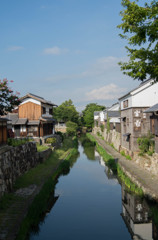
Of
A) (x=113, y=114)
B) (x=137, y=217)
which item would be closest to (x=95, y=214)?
(x=137, y=217)

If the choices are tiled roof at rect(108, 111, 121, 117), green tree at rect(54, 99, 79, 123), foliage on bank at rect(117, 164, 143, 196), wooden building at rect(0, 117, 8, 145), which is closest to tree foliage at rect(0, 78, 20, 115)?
wooden building at rect(0, 117, 8, 145)

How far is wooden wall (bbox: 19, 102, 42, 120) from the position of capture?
31.5 metres

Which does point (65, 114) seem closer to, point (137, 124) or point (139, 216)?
point (137, 124)

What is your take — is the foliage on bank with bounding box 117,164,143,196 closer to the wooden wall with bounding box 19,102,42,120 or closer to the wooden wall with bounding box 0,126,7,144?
the wooden wall with bounding box 0,126,7,144

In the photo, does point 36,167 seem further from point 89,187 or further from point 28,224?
point 28,224

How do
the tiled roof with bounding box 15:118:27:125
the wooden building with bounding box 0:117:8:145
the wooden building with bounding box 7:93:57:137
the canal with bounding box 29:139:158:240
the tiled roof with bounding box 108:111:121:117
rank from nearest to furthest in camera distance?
the canal with bounding box 29:139:158:240, the wooden building with bounding box 0:117:8:145, the tiled roof with bounding box 15:118:27:125, the wooden building with bounding box 7:93:57:137, the tiled roof with bounding box 108:111:121:117

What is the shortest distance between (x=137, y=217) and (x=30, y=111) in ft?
76.6

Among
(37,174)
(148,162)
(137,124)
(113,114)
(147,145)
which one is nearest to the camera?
(148,162)

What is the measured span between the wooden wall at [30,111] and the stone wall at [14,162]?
32.3ft

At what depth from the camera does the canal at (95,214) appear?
10570 millimetres

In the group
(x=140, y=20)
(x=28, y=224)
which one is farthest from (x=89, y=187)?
(x=140, y=20)

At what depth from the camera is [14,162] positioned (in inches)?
A: 639

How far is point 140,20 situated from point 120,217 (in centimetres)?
1120

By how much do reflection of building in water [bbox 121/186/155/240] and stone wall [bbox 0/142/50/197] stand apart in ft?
25.4
